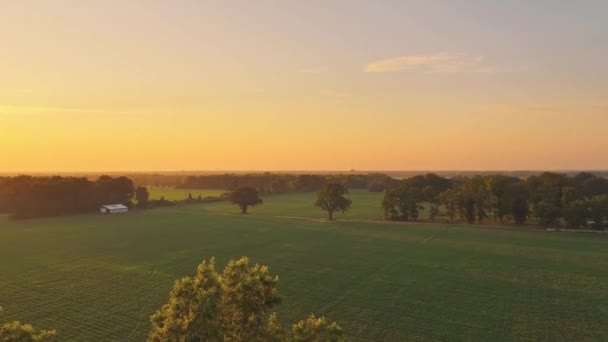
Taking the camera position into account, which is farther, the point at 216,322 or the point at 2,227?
the point at 2,227

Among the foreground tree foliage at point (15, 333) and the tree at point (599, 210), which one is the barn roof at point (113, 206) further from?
the tree at point (599, 210)

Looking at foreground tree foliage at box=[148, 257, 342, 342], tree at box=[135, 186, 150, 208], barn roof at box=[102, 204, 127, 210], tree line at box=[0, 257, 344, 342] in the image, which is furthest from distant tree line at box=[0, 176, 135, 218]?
foreground tree foliage at box=[148, 257, 342, 342]

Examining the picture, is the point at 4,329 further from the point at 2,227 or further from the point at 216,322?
the point at 2,227

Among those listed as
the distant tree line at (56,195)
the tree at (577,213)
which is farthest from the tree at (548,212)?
the distant tree line at (56,195)

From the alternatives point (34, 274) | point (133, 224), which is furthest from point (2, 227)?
point (34, 274)

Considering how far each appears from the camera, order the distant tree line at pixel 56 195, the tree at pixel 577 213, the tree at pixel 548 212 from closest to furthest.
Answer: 1. the tree at pixel 577 213
2. the tree at pixel 548 212
3. the distant tree line at pixel 56 195

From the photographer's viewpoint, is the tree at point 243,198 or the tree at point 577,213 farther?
the tree at point 243,198

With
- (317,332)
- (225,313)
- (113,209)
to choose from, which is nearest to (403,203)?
(113,209)
